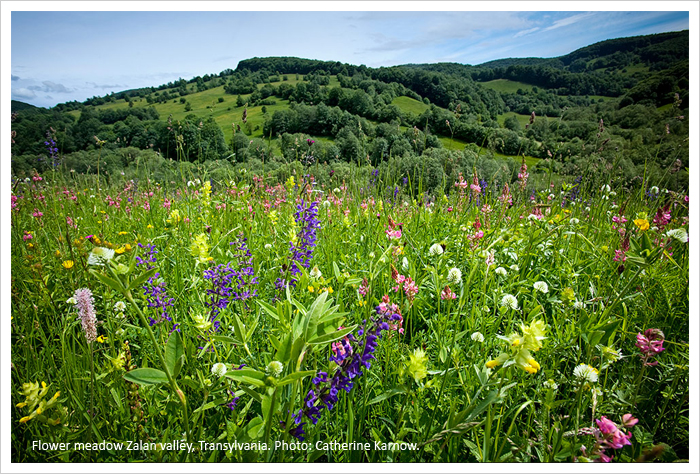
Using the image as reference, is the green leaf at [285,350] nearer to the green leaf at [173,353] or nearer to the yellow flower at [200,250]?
the green leaf at [173,353]

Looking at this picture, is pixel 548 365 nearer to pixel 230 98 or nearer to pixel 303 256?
pixel 303 256

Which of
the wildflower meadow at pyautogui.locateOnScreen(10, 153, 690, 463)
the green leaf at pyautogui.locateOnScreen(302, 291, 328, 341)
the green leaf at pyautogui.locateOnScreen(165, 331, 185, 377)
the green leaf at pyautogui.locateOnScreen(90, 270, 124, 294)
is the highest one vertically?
the green leaf at pyautogui.locateOnScreen(90, 270, 124, 294)

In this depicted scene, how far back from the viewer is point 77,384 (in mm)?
1509

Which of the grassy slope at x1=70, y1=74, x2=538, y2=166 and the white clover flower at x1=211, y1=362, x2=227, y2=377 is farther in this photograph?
the grassy slope at x1=70, y1=74, x2=538, y2=166

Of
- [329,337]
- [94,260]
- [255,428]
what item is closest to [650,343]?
[329,337]

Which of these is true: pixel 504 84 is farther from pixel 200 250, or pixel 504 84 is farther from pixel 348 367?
pixel 348 367

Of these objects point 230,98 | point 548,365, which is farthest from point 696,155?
point 230,98

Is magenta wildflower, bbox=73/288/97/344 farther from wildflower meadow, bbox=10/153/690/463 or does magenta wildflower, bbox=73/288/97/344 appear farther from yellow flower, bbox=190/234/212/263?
yellow flower, bbox=190/234/212/263

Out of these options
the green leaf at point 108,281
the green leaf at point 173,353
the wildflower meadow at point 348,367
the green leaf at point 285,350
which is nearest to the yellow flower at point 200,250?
the wildflower meadow at point 348,367

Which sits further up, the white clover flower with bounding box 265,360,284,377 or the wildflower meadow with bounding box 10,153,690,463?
the white clover flower with bounding box 265,360,284,377

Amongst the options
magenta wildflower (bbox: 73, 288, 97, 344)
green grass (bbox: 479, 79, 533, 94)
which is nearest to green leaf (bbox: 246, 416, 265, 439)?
magenta wildflower (bbox: 73, 288, 97, 344)

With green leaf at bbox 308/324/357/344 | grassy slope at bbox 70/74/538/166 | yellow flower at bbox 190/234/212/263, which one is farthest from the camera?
grassy slope at bbox 70/74/538/166

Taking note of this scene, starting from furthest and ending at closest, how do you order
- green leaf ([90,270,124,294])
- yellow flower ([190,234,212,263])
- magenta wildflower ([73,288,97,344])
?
yellow flower ([190,234,212,263]), magenta wildflower ([73,288,97,344]), green leaf ([90,270,124,294])

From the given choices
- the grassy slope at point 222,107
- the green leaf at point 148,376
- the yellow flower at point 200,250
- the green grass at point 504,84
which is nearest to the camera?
the green leaf at point 148,376
